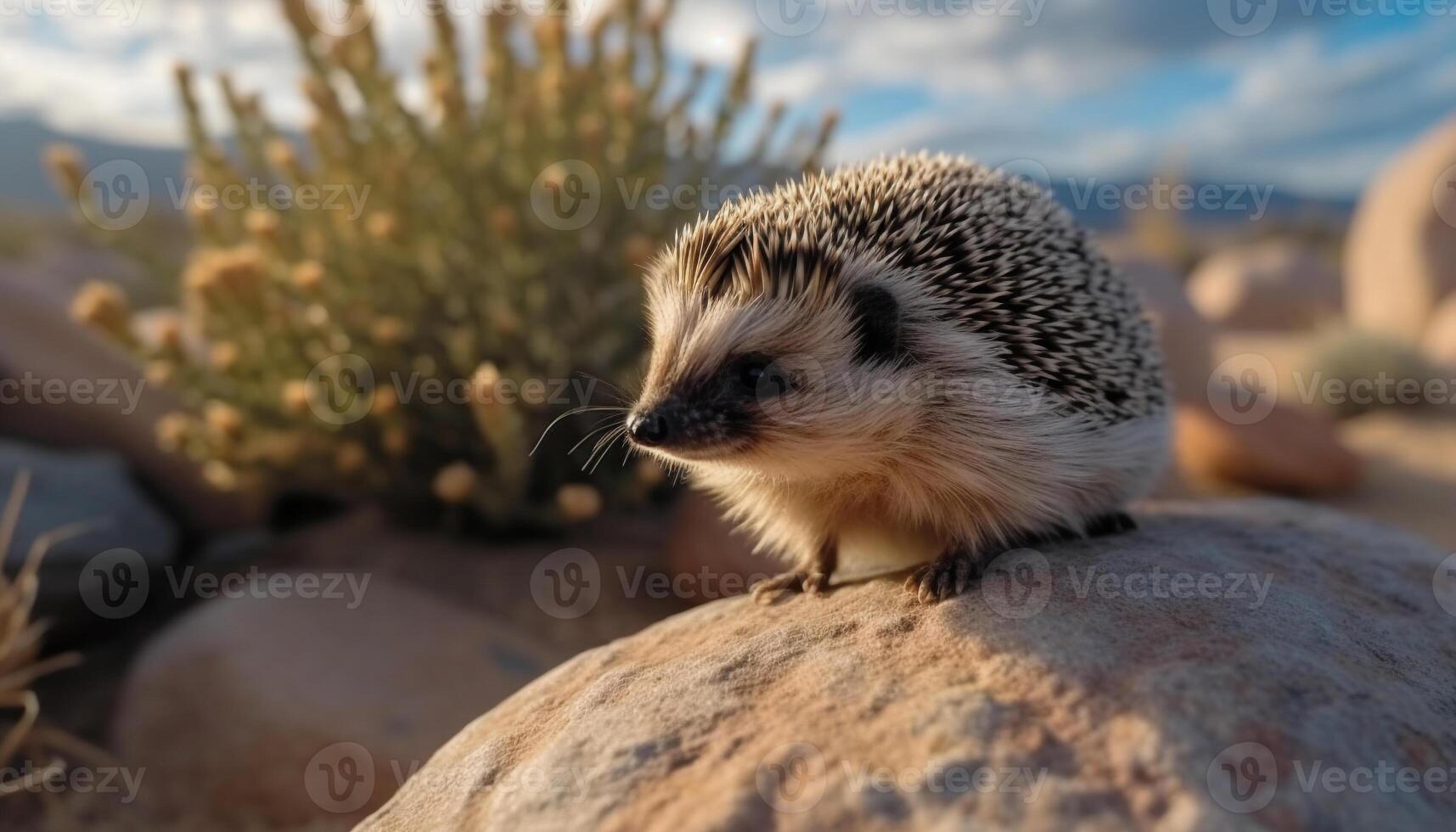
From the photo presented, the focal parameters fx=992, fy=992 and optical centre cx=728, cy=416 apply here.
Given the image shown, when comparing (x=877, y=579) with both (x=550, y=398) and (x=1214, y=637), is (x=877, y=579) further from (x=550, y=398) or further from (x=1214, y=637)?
(x=550, y=398)

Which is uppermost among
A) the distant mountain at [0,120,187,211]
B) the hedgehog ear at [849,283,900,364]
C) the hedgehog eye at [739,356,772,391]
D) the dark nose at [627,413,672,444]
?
the hedgehog ear at [849,283,900,364]

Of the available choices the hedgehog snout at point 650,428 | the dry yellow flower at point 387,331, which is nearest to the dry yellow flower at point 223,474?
the dry yellow flower at point 387,331

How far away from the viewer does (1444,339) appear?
14.6m

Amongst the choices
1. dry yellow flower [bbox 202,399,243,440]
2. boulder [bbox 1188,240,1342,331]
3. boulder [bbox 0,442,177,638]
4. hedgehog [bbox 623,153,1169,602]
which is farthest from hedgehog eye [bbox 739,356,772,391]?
boulder [bbox 1188,240,1342,331]

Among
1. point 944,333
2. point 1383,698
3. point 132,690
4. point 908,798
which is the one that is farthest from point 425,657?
point 1383,698

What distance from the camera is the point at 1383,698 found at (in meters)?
2.54

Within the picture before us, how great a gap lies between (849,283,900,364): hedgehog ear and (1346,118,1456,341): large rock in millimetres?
15516

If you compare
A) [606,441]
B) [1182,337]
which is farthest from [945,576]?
[1182,337]

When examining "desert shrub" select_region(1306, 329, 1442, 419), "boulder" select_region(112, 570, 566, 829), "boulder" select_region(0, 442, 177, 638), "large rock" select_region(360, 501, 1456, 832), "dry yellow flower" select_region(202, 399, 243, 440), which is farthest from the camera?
"desert shrub" select_region(1306, 329, 1442, 419)

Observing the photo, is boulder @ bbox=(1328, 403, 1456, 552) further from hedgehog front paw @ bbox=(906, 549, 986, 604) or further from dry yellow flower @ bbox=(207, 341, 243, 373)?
dry yellow flower @ bbox=(207, 341, 243, 373)

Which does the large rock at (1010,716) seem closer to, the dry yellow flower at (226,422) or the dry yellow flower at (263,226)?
the dry yellow flower at (226,422)

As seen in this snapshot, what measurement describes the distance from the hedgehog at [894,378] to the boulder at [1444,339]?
1290 cm

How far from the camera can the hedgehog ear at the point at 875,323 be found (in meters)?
3.37

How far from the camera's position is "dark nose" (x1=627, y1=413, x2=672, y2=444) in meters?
3.17
